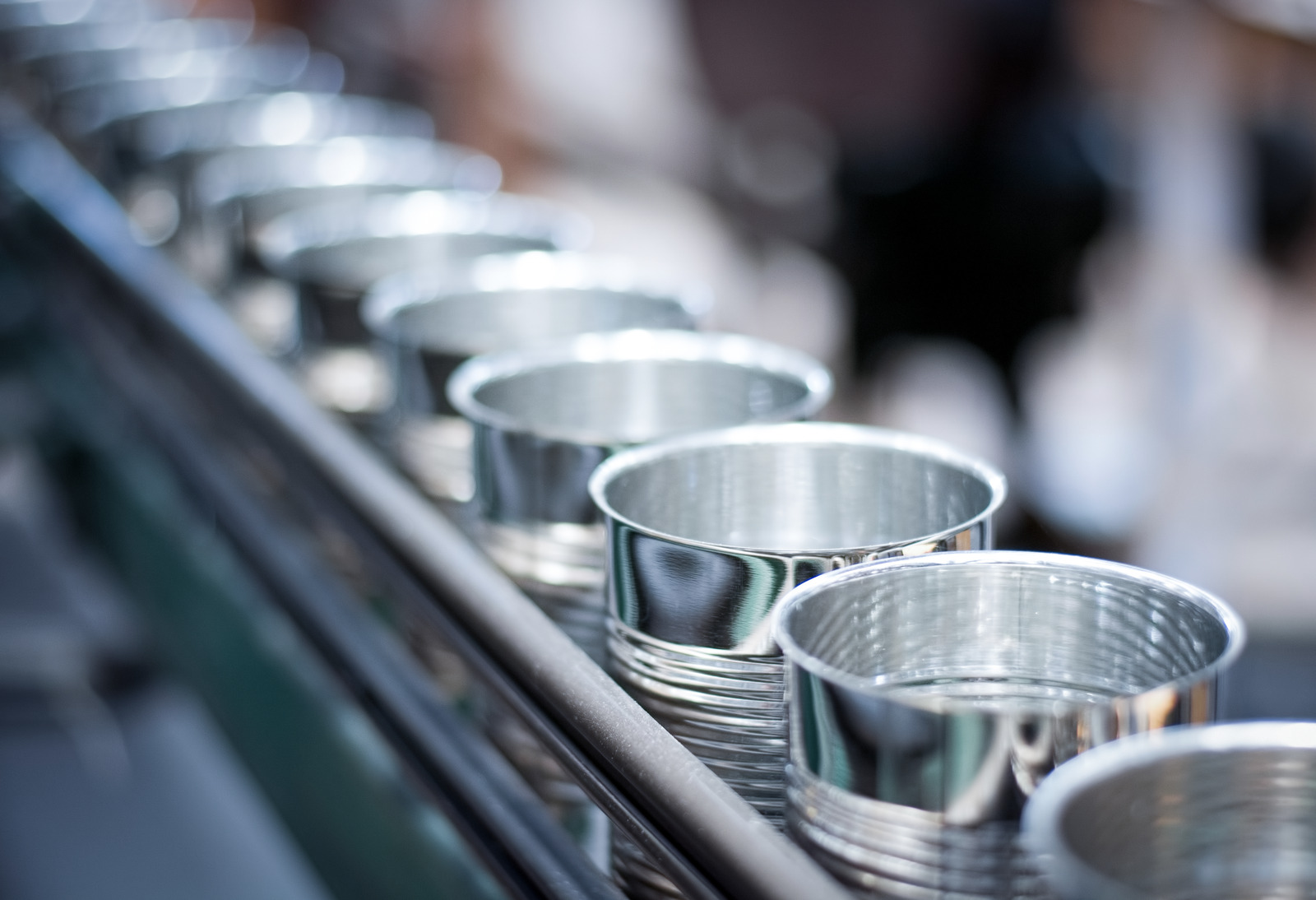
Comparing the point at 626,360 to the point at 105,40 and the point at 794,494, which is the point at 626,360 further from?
the point at 105,40

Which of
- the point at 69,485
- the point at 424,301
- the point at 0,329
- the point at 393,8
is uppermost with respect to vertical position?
the point at 393,8

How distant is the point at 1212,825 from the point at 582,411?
40 cm

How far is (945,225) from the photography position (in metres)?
2.72

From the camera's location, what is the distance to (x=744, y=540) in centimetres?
62

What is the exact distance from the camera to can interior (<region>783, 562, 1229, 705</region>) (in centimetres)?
45

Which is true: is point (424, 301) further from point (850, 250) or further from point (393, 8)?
point (393, 8)

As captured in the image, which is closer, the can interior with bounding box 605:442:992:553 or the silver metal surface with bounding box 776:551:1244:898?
the silver metal surface with bounding box 776:551:1244:898

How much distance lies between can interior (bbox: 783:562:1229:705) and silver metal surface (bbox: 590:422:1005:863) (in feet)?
0.04

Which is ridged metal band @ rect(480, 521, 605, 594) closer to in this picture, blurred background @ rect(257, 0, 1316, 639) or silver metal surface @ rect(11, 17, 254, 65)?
silver metal surface @ rect(11, 17, 254, 65)

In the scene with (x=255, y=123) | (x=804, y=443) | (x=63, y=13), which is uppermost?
(x=63, y=13)

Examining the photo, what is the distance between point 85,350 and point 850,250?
1729mm

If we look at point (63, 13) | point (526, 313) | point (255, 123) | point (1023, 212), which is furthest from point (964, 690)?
point (1023, 212)

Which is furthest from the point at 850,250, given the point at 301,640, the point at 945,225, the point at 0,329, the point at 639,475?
the point at 639,475

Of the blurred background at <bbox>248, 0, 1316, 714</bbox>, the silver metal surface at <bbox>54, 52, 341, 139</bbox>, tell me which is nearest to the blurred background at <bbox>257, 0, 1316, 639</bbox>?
the blurred background at <bbox>248, 0, 1316, 714</bbox>
